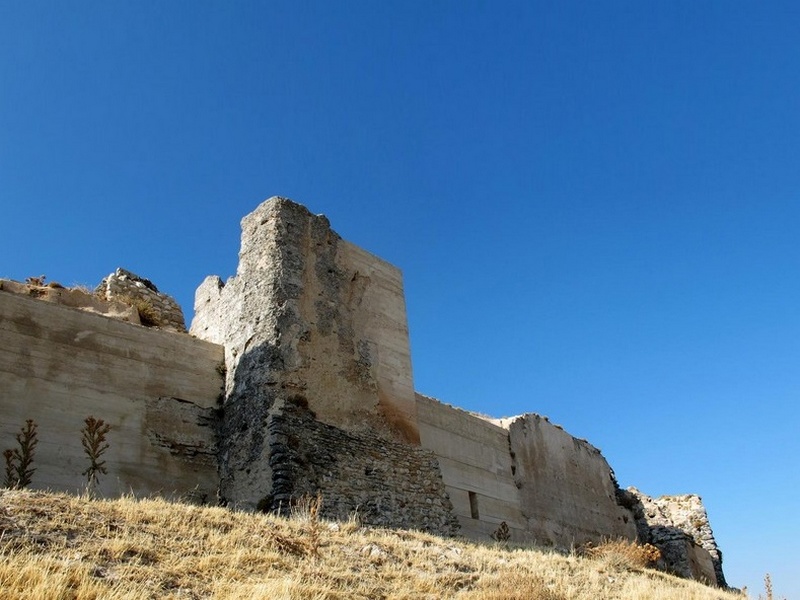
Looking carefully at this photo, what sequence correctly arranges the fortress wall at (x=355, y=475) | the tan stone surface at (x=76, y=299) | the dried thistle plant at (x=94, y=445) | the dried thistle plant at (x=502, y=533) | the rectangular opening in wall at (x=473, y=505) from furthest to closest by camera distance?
the dried thistle plant at (x=502, y=533), the rectangular opening in wall at (x=473, y=505), the tan stone surface at (x=76, y=299), the fortress wall at (x=355, y=475), the dried thistle plant at (x=94, y=445)

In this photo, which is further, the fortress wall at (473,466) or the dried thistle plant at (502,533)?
the dried thistle plant at (502,533)

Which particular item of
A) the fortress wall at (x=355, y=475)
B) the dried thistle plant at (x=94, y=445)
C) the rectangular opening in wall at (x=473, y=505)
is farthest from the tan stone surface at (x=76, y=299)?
the rectangular opening in wall at (x=473, y=505)

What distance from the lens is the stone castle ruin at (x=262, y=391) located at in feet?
37.3

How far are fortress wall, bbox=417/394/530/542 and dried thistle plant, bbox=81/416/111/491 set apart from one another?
20.2ft

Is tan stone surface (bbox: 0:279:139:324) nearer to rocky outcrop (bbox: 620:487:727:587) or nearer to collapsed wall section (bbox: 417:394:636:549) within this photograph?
collapsed wall section (bbox: 417:394:636:549)

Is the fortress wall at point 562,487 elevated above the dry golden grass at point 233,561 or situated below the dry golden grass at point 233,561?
above

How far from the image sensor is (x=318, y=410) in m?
12.7

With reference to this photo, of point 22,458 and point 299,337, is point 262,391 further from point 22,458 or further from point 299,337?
point 22,458

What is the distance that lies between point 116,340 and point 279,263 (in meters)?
2.86

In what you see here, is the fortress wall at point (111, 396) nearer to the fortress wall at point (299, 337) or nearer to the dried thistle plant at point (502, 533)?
the fortress wall at point (299, 337)

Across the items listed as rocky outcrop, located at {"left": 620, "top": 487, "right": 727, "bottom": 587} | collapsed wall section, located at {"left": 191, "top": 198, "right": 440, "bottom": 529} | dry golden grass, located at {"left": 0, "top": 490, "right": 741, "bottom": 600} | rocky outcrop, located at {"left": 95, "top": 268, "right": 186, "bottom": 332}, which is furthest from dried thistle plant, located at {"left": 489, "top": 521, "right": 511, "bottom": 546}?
rocky outcrop, located at {"left": 95, "top": 268, "right": 186, "bottom": 332}

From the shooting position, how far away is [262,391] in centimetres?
1227

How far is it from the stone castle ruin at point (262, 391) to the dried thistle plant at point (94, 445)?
0.42 ft

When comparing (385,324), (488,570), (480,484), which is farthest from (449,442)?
(488,570)
